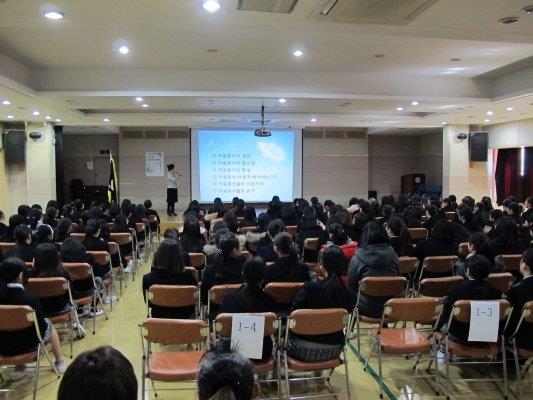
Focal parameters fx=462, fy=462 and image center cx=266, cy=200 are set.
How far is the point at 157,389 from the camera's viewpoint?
12.3 feet

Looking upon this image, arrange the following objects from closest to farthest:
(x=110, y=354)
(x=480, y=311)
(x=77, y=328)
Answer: (x=110, y=354), (x=480, y=311), (x=77, y=328)

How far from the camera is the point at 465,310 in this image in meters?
3.37

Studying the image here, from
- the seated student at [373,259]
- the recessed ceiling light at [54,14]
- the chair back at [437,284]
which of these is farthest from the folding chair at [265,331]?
the recessed ceiling light at [54,14]

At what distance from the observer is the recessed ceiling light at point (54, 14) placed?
4.48 meters

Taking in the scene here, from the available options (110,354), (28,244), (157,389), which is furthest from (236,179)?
(110,354)

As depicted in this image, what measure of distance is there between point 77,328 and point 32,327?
65.1 inches

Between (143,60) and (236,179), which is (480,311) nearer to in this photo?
(143,60)

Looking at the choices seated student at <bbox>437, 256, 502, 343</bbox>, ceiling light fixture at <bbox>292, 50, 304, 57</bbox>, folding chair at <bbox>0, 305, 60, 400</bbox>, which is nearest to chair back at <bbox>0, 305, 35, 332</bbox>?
folding chair at <bbox>0, 305, 60, 400</bbox>

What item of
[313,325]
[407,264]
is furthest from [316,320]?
[407,264]

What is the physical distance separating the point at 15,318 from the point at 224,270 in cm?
171

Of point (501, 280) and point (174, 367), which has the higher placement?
point (501, 280)

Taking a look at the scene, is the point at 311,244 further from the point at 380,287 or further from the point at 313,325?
the point at 313,325

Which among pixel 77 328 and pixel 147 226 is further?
pixel 147 226

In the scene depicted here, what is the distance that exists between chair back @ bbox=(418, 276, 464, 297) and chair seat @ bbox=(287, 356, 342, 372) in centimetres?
135
